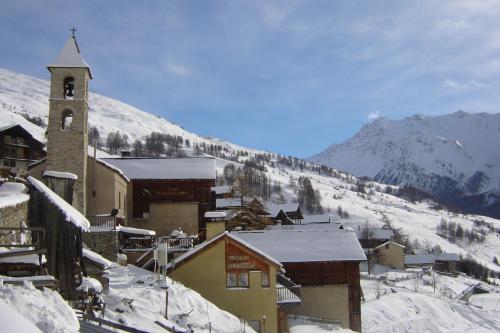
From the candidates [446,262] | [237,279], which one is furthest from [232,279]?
[446,262]

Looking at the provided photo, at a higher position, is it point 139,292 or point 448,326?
point 139,292

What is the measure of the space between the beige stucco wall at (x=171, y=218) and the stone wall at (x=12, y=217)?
27.8m

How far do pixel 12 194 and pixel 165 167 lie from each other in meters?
31.4

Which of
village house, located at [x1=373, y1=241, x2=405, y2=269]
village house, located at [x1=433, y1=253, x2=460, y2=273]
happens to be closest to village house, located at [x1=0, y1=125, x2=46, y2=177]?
village house, located at [x1=373, y1=241, x2=405, y2=269]

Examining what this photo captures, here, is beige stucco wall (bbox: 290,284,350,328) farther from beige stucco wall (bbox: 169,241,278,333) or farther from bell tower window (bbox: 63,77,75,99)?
bell tower window (bbox: 63,77,75,99)

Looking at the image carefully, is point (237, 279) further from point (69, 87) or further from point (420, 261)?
point (420, 261)

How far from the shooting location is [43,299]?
451 inches

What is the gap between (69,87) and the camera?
1527 inches

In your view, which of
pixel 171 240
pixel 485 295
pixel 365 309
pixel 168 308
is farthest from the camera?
pixel 485 295

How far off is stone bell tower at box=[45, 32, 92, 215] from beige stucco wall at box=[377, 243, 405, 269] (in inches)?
3034

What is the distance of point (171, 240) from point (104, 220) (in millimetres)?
4581

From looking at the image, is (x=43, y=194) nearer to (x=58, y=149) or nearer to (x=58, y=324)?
(x=58, y=324)

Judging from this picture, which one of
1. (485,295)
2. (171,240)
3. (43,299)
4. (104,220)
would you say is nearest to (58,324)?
(43,299)

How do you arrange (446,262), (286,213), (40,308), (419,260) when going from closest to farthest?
(40,308) → (286,213) → (419,260) → (446,262)
